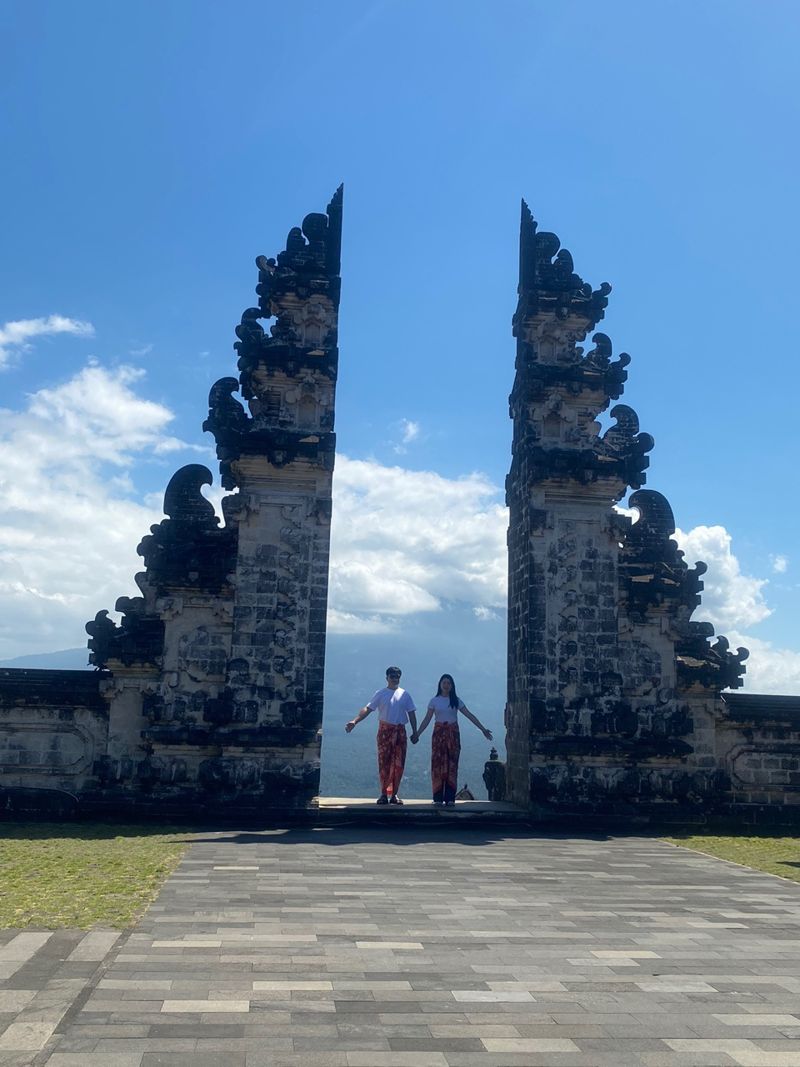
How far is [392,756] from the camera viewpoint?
49.0 ft

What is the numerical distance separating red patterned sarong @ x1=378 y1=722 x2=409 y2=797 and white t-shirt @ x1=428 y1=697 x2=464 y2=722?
2.02ft

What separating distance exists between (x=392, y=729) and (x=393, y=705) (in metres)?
0.41

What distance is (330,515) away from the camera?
1539 centimetres

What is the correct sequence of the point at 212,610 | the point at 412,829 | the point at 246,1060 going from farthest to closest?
the point at 212,610, the point at 412,829, the point at 246,1060

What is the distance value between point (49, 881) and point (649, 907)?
5399 mm

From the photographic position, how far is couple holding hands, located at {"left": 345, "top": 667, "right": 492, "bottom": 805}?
14828 mm

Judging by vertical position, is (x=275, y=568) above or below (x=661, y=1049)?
above

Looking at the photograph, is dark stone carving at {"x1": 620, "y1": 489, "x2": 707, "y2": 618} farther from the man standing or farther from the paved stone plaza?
the paved stone plaza

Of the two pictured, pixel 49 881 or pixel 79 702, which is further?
pixel 79 702

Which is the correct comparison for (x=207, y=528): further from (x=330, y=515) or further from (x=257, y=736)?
(x=257, y=736)

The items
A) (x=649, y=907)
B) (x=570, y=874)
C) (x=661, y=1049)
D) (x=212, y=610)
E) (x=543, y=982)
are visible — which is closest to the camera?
(x=661, y=1049)

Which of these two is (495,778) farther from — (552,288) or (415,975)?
(415,975)

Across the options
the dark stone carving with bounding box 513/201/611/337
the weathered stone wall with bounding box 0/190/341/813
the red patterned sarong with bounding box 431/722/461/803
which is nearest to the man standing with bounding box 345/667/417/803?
the red patterned sarong with bounding box 431/722/461/803

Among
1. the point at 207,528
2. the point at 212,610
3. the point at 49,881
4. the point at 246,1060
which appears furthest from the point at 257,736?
the point at 246,1060
